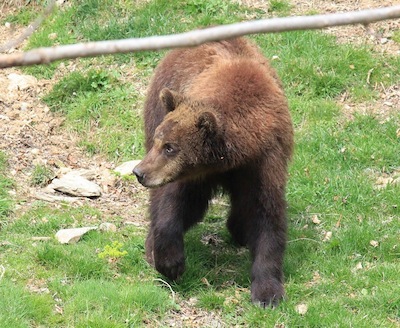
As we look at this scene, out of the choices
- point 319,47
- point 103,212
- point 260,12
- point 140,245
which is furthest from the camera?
point 260,12

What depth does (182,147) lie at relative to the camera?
19.8ft

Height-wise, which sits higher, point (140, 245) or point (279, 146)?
point (279, 146)

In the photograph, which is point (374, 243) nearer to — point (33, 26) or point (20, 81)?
point (20, 81)

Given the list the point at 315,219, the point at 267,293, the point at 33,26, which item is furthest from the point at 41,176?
the point at 33,26

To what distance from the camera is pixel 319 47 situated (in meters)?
9.93

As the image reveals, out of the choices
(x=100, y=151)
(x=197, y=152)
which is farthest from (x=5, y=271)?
(x=100, y=151)

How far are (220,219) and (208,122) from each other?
2.23 metres

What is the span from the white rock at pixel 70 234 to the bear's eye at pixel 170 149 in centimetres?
155

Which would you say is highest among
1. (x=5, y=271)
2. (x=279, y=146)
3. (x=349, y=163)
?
(x=279, y=146)

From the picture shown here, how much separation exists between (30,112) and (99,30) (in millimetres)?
1518

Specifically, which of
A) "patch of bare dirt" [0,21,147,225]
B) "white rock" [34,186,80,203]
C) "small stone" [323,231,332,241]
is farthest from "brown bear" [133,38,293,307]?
"white rock" [34,186,80,203]

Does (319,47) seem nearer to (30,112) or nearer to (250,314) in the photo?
(30,112)

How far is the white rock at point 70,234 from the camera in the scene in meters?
7.07

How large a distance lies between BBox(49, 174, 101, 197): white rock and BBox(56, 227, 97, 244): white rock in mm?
1036
